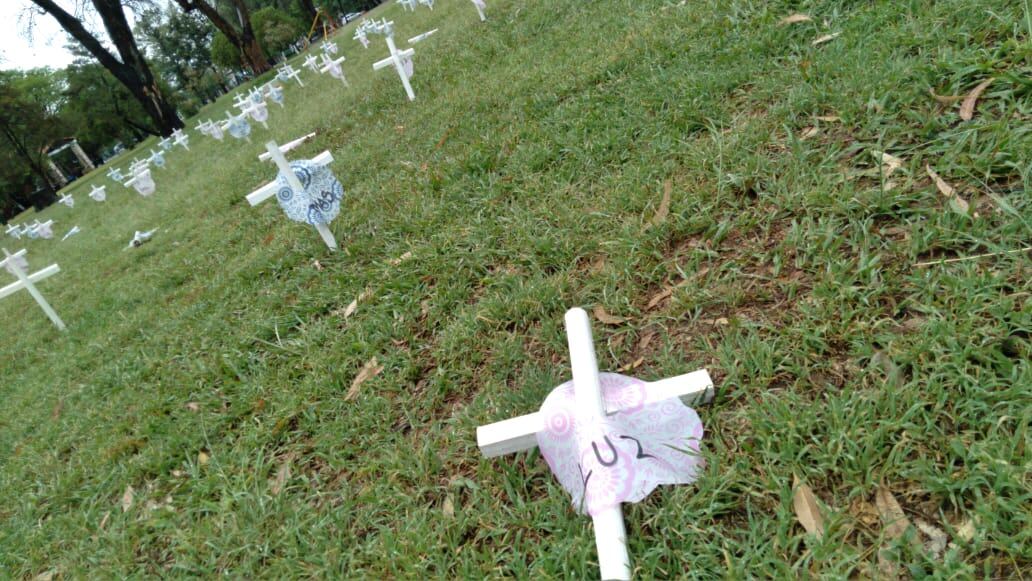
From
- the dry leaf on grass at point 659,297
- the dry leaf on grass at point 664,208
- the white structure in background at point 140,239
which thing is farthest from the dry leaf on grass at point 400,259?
the white structure in background at point 140,239

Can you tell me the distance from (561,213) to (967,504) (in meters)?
1.89

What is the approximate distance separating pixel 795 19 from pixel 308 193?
9.66ft

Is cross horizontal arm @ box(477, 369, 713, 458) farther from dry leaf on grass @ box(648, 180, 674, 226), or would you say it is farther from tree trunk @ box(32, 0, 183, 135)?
tree trunk @ box(32, 0, 183, 135)

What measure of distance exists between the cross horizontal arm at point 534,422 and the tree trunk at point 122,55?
23.2 meters

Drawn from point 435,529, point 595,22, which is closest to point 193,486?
point 435,529

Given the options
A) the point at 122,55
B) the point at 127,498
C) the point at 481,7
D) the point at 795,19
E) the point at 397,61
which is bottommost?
the point at 127,498

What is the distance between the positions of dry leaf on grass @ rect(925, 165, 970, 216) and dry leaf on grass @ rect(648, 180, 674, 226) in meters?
0.91

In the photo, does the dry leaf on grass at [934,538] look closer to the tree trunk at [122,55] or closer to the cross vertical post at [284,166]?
the cross vertical post at [284,166]

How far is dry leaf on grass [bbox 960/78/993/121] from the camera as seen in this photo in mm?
2035

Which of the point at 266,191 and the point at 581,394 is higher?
the point at 266,191

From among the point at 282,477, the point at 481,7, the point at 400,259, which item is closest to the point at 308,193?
the point at 400,259

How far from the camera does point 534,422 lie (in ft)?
5.04

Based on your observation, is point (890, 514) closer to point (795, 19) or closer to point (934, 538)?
point (934, 538)

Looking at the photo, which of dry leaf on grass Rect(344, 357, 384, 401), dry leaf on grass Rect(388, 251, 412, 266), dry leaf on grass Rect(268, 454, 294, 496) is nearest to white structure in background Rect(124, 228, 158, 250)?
dry leaf on grass Rect(388, 251, 412, 266)
